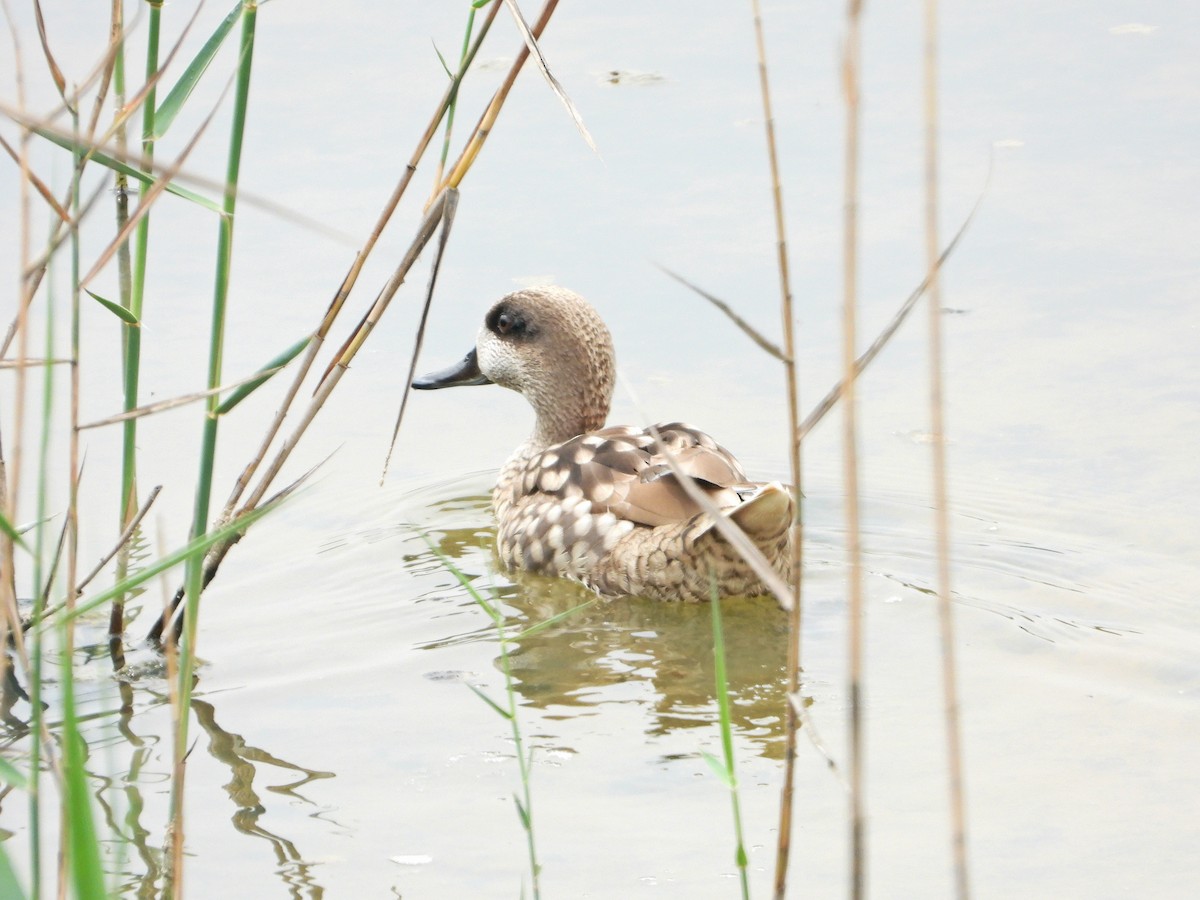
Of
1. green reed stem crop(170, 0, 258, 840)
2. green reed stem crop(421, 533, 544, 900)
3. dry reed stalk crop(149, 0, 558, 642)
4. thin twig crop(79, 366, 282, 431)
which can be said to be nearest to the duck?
green reed stem crop(421, 533, 544, 900)

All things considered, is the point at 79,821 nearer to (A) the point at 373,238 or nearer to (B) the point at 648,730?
(A) the point at 373,238

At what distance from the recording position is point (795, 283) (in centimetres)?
682

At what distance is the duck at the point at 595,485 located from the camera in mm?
5055

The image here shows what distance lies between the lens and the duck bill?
6355 millimetres

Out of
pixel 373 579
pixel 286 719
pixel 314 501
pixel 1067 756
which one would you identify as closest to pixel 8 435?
pixel 314 501

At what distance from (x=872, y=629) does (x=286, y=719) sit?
1734 mm

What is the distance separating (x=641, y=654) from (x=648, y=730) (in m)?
0.65

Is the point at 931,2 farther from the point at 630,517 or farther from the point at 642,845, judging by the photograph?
the point at 630,517

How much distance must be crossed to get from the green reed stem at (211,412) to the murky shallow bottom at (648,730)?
14.2 inches

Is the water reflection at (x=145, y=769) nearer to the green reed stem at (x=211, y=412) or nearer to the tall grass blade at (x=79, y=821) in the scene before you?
the green reed stem at (x=211, y=412)

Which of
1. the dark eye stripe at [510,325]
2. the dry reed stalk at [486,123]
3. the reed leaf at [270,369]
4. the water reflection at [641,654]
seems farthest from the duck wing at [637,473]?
the reed leaf at [270,369]

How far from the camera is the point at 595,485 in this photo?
18.3 feet

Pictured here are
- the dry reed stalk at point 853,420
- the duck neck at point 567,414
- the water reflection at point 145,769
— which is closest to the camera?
the dry reed stalk at point 853,420

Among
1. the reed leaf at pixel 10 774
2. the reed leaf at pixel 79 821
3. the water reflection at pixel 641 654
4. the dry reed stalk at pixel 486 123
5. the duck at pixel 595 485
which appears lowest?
the water reflection at pixel 641 654
